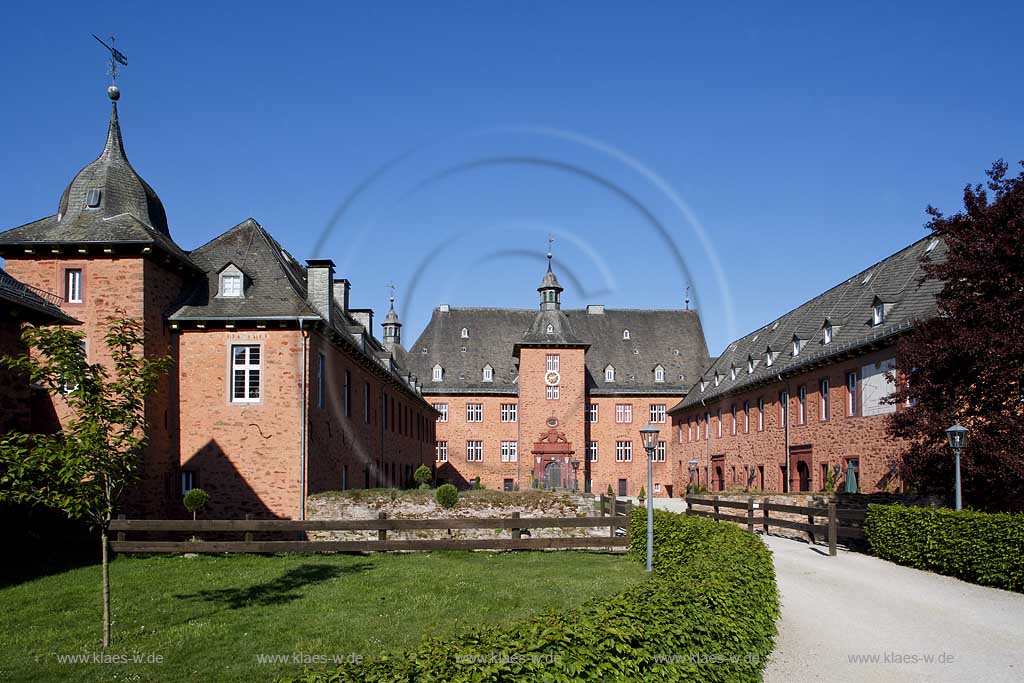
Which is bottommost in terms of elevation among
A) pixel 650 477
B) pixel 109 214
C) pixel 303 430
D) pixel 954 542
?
pixel 954 542

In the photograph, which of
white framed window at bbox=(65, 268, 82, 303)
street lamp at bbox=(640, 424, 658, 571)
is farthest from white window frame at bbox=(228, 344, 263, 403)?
street lamp at bbox=(640, 424, 658, 571)

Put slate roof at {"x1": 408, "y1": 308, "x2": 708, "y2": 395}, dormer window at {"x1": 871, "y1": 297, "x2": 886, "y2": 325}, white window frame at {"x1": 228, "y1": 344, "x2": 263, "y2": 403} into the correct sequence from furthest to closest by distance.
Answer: slate roof at {"x1": 408, "y1": 308, "x2": 708, "y2": 395} → dormer window at {"x1": 871, "y1": 297, "x2": 886, "y2": 325} → white window frame at {"x1": 228, "y1": 344, "x2": 263, "y2": 403}

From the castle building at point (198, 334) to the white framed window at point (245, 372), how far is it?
0.03m

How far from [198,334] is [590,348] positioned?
159 ft

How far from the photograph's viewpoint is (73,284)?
2422 cm

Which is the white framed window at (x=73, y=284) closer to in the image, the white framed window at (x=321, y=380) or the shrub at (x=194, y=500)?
the shrub at (x=194, y=500)

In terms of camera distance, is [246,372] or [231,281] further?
[231,281]

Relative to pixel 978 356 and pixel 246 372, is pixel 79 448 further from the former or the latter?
pixel 978 356

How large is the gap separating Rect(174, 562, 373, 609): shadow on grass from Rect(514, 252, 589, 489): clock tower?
45.0m

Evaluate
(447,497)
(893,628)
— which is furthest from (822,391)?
(893,628)

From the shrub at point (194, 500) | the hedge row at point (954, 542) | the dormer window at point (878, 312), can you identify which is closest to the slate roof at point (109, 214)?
the shrub at point (194, 500)

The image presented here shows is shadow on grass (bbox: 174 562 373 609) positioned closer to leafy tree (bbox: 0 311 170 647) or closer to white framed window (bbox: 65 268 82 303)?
leafy tree (bbox: 0 311 170 647)

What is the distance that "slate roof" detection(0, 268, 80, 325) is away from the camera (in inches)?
722

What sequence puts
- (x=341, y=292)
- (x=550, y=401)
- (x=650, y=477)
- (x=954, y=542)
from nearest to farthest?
1. (x=954, y=542)
2. (x=650, y=477)
3. (x=341, y=292)
4. (x=550, y=401)
